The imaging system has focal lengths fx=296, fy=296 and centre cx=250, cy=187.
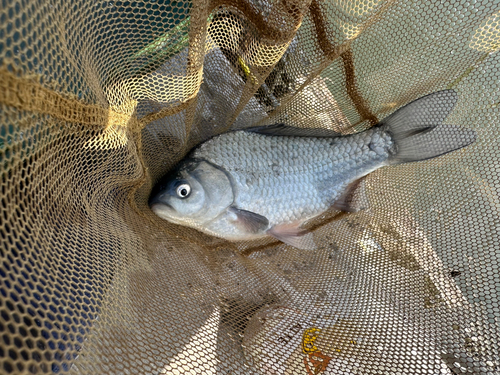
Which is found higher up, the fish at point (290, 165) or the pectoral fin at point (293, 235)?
the fish at point (290, 165)

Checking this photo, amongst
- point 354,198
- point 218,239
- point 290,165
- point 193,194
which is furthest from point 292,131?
point 218,239

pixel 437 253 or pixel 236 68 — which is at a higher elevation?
pixel 236 68

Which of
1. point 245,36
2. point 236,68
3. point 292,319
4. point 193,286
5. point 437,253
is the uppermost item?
point 245,36

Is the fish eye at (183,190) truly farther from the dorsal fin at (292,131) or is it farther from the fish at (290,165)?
the dorsal fin at (292,131)

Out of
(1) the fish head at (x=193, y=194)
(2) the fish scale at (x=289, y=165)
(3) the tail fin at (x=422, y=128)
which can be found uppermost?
(3) the tail fin at (x=422, y=128)

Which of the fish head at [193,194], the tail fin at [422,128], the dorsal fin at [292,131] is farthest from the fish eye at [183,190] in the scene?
the tail fin at [422,128]

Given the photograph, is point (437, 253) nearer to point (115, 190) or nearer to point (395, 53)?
point (395, 53)

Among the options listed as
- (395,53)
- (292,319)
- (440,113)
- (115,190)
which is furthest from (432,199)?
(115,190)

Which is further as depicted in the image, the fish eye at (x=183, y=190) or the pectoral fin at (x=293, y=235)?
the pectoral fin at (x=293, y=235)
